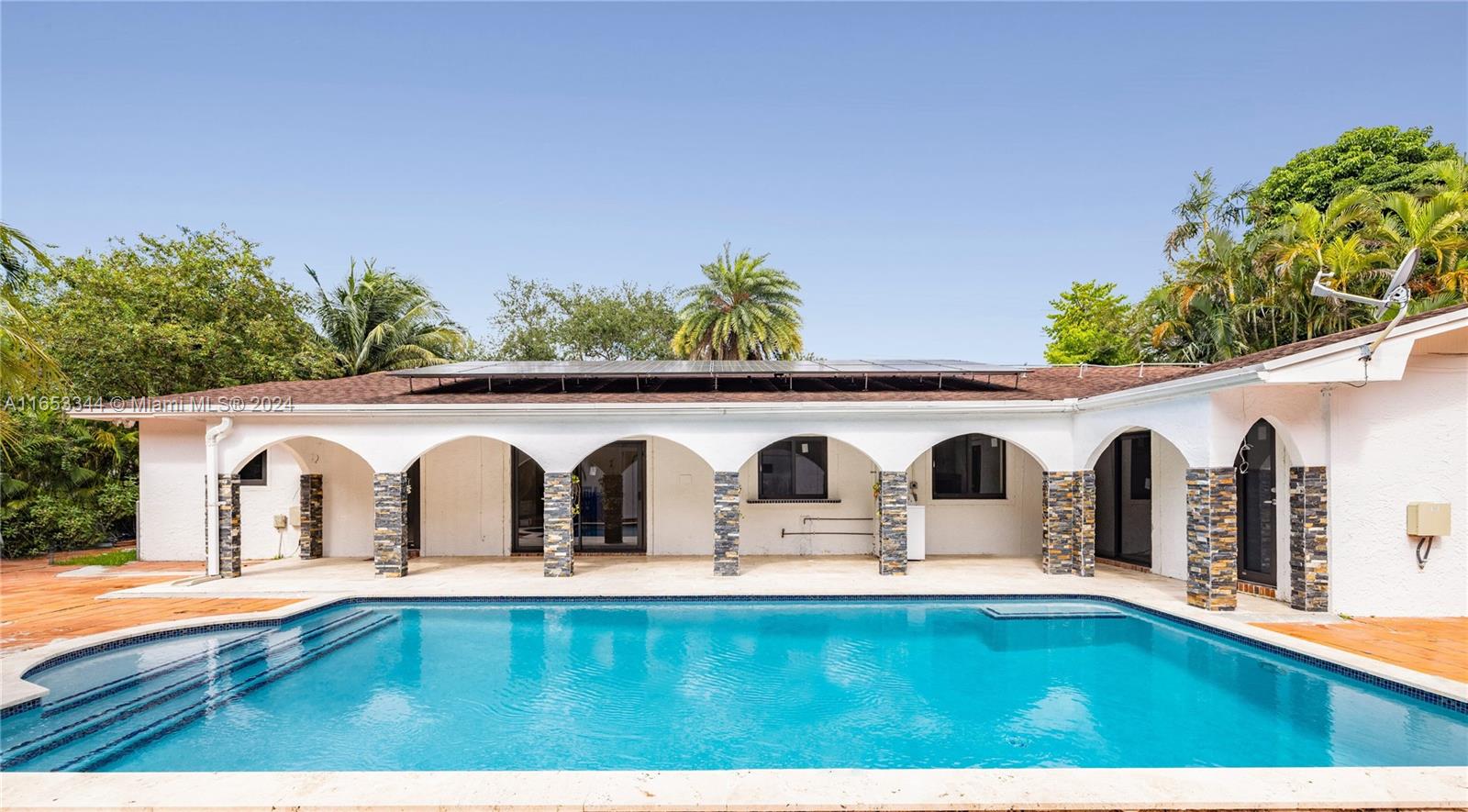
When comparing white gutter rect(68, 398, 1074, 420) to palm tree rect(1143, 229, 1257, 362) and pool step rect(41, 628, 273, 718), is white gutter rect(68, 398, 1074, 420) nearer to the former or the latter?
pool step rect(41, 628, 273, 718)

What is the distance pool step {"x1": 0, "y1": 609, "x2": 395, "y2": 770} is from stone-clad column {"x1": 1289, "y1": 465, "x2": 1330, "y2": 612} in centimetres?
1273

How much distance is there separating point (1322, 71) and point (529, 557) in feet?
101

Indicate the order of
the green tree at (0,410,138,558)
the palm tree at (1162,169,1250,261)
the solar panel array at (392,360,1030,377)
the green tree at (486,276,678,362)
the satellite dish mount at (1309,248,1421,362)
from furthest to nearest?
the green tree at (486,276,678,362) → the palm tree at (1162,169,1250,261) → the green tree at (0,410,138,558) → the solar panel array at (392,360,1030,377) → the satellite dish mount at (1309,248,1421,362)

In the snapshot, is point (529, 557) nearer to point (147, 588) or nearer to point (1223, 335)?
point (147, 588)

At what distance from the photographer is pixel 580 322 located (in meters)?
34.6

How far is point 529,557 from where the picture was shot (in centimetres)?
1477

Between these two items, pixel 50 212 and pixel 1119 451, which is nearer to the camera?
pixel 1119 451

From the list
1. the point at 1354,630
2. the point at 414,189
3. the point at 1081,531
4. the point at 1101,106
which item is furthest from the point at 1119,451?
the point at 414,189

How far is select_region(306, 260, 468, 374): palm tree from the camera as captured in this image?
25.8 m

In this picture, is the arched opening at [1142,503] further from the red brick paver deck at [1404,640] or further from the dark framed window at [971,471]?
the red brick paver deck at [1404,640]

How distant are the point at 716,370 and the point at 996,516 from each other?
704 centimetres

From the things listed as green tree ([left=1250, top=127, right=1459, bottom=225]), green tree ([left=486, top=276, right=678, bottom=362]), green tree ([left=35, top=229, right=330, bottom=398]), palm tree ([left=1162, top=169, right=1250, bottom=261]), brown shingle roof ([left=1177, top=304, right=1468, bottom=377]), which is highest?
green tree ([left=1250, top=127, right=1459, bottom=225])

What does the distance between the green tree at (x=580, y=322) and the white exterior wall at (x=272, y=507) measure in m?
19.1

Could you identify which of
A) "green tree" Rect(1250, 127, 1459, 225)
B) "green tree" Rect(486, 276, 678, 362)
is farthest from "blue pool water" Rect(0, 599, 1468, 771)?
"green tree" Rect(486, 276, 678, 362)
